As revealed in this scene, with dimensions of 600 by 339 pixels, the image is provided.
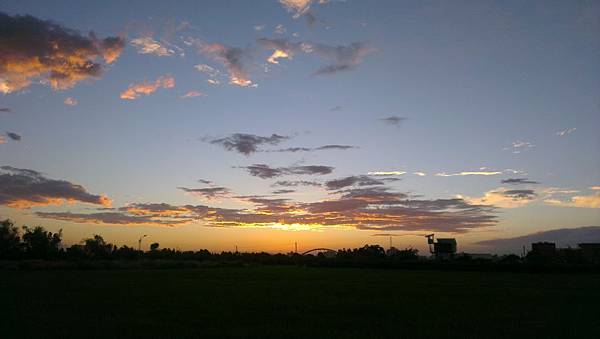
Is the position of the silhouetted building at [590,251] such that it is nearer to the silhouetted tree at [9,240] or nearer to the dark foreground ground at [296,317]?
the dark foreground ground at [296,317]

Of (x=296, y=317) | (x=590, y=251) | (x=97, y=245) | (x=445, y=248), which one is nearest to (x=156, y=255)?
(x=97, y=245)

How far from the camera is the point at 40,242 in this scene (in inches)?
5561

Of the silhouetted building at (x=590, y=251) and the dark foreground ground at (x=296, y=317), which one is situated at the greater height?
the silhouetted building at (x=590, y=251)

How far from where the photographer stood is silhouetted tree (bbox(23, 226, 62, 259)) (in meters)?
134

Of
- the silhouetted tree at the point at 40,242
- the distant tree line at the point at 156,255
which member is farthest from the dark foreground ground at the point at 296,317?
the silhouetted tree at the point at 40,242

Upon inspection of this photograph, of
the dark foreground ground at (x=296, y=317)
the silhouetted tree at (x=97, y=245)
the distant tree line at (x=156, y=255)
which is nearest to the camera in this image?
the dark foreground ground at (x=296, y=317)

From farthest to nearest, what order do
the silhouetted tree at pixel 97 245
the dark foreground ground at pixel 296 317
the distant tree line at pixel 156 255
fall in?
the silhouetted tree at pixel 97 245, the distant tree line at pixel 156 255, the dark foreground ground at pixel 296 317

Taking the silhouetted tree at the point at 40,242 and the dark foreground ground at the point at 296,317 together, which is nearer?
the dark foreground ground at the point at 296,317

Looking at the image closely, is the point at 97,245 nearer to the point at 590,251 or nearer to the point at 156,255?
the point at 156,255

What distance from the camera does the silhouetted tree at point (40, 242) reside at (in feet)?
440

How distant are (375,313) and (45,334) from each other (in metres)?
11.9

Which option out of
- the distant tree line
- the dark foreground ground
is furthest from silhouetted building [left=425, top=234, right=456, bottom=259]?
the dark foreground ground

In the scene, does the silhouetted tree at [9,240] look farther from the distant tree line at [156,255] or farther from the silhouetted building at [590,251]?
the silhouetted building at [590,251]

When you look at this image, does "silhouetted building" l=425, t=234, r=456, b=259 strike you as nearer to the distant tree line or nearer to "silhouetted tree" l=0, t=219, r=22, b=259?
the distant tree line
